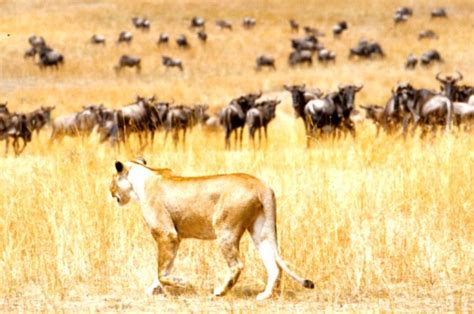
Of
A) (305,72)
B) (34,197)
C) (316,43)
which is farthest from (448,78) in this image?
(316,43)

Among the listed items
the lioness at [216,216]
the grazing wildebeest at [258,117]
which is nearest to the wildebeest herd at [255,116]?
the grazing wildebeest at [258,117]

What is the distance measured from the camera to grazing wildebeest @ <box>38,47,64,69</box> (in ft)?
153

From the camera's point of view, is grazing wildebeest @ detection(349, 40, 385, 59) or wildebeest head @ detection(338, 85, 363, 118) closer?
Result: wildebeest head @ detection(338, 85, 363, 118)

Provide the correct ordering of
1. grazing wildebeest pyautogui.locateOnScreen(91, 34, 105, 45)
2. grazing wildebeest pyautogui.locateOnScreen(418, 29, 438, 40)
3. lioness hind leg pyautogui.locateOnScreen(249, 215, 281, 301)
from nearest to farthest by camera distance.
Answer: lioness hind leg pyautogui.locateOnScreen(249, 215, 281, 301) → grazing wildebeest pyautogui.locateOnScreen(91, 34, 105, 45) → grazing wildebeest pyautogui.locateOnScreen(418, 29, 438, 40)

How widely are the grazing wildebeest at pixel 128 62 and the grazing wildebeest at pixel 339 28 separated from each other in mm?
14327

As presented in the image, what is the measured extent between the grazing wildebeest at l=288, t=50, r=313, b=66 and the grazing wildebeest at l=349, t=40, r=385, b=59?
2303mm

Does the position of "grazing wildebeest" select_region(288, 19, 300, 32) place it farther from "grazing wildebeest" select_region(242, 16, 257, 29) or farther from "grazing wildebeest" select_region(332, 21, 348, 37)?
"grazing wildebeest" select_region(242, 16, 257, 29)

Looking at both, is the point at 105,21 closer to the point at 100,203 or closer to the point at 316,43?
the point at 316,43

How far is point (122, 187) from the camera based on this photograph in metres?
7.33

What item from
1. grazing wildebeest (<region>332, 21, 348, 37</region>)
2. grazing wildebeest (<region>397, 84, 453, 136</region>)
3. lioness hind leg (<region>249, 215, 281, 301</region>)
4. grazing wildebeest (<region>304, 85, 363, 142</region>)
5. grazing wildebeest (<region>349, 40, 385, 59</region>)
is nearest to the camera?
lioness hind leg (<region>249, 215, 281, 301</region>)

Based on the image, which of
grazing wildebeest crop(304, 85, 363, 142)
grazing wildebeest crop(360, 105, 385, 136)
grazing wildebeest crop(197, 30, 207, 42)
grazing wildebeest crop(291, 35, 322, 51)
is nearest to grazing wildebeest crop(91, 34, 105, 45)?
grazing wildebeest crop(197, 30, 207, 42)

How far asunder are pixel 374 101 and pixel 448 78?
11.2 meters

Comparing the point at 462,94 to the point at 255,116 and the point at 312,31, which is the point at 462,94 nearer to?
the point at 255,116

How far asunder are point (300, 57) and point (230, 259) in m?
42.6
